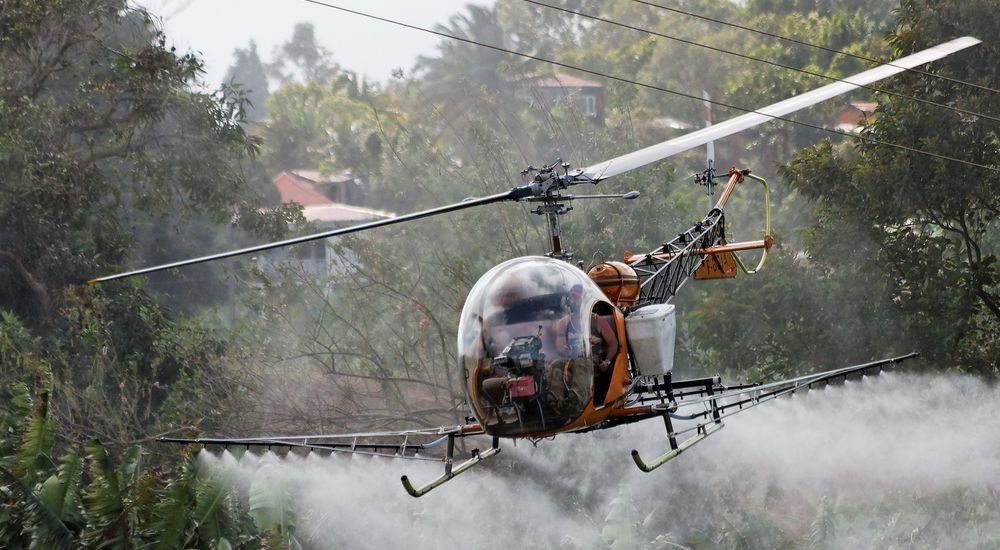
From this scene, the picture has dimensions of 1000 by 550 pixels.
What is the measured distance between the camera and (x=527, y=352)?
935cm

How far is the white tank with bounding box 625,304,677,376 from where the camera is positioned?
10336 millimetres

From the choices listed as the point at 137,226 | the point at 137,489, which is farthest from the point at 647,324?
the point at 137,226

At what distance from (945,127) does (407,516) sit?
10.4 m

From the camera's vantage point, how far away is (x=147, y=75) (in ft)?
74.2

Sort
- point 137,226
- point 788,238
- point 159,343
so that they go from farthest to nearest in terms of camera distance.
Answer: point 788,238
point 137,226
point 159,343

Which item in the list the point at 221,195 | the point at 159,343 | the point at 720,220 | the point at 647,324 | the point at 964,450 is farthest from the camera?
the point at 221,195

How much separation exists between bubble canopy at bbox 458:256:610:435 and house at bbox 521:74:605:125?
730 inches

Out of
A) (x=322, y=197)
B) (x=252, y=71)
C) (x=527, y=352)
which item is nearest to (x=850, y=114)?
(x=322, y=197)

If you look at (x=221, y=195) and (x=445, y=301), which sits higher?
(x=221, y=195)

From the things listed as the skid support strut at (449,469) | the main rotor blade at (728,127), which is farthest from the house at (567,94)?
the skid support strut at (449,469)

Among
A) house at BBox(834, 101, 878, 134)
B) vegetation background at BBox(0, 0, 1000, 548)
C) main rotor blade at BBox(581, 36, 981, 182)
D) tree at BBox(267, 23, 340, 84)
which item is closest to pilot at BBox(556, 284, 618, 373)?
main rotor blade at BBox(581, 36, 981, 182)

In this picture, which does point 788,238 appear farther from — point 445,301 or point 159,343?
point 159,343

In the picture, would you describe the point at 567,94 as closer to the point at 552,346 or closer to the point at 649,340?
the point at 649,340

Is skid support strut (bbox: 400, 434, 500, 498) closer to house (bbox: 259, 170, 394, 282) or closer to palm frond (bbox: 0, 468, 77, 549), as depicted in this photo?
palm frond (bbox: 0, 468, 77, 549)
